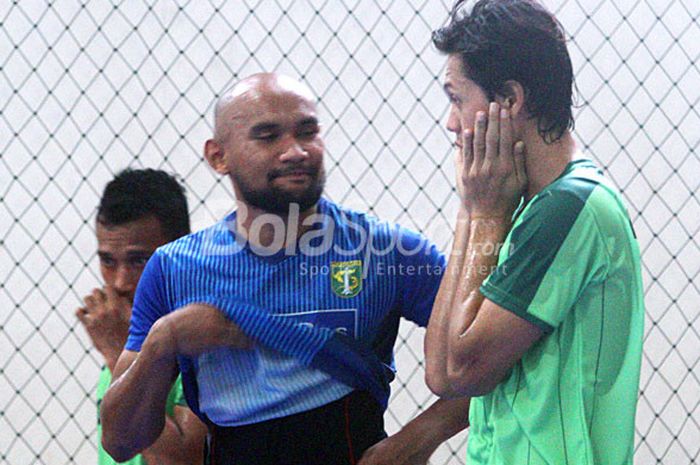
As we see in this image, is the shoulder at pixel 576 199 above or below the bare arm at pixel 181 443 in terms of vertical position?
above

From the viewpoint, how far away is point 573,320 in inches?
45.2

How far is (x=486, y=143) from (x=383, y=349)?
1.27 ft

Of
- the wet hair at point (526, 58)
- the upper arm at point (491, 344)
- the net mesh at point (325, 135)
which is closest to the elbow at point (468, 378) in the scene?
the upper arm at point (491, 344)

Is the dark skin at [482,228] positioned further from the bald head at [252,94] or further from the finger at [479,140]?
the bald head at [252,94]

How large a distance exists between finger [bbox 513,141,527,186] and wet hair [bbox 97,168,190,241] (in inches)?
29.1

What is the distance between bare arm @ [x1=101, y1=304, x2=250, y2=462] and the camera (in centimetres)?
133

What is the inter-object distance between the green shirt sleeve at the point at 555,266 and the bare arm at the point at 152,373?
392 millimetres

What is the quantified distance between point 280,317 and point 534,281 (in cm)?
39

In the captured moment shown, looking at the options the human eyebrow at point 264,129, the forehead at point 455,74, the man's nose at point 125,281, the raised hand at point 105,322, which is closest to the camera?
the forehead at point 455,74

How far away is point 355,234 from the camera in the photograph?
146cm

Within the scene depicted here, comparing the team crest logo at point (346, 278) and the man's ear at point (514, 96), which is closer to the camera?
the man's ear at point (514, 96)

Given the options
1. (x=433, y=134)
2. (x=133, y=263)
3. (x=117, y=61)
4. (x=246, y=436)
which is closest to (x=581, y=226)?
(x=246, y=436)

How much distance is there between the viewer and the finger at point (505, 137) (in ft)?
3.89

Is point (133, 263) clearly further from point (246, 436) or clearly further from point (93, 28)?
point (93, 28)
